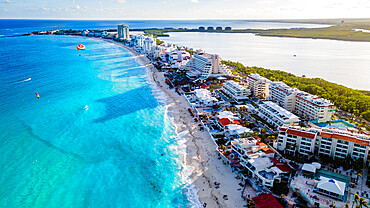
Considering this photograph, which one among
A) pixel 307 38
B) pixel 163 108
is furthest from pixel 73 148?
pixel 307 38

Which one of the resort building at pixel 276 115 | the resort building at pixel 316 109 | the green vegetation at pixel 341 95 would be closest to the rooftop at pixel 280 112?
the resort building at pixel 276 115

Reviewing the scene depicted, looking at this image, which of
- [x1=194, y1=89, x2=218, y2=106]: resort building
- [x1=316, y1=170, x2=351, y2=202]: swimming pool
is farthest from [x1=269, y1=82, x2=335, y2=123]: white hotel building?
[x1=316, y1=170, x2=351, y2=202]: swimming pool

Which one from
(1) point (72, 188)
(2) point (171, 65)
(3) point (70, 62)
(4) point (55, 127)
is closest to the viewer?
(1) point (72, 188)

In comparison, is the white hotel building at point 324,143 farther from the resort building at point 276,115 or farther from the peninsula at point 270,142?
the resort building at point 276,115

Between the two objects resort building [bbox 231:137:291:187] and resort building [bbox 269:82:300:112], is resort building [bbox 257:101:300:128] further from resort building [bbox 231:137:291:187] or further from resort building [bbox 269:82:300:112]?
resort building [bbox 231:137:291:187]

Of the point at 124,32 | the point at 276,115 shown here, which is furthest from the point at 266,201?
the point at 124,32

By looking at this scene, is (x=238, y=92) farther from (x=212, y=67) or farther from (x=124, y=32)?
(x=124, y=32)

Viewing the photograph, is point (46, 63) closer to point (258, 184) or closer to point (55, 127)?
point (55, 127)
